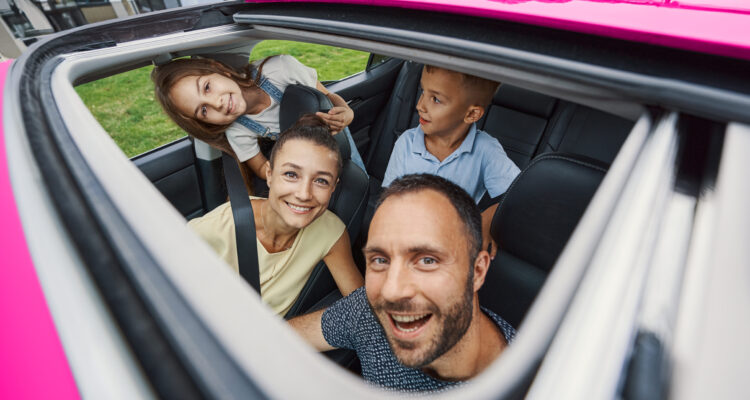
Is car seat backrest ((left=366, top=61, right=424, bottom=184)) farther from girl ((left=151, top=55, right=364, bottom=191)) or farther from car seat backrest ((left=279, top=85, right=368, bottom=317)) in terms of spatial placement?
car seat backrest ((left=279, top=85, right=368, bottom=317))

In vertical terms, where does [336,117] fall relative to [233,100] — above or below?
below

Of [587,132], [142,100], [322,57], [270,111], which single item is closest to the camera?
[270,111]

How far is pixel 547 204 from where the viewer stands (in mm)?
1059

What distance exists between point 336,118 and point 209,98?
0.68m

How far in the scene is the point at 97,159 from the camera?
567 mm

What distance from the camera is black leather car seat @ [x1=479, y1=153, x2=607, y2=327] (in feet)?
3.30

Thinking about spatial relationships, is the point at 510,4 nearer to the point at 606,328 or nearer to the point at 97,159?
the point at 606,328

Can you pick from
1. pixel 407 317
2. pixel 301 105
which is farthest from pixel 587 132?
pixel 407 317

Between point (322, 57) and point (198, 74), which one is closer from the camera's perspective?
point (198, 74)

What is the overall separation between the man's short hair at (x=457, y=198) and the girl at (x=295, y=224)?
1.45 ft

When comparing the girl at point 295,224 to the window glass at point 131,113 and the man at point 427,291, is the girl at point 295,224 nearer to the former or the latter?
the man at point 427,291

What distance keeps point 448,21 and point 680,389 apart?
868 mm

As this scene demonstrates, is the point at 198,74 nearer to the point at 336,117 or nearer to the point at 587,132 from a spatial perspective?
the point at 336,117

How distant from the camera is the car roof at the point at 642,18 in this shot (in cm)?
58
